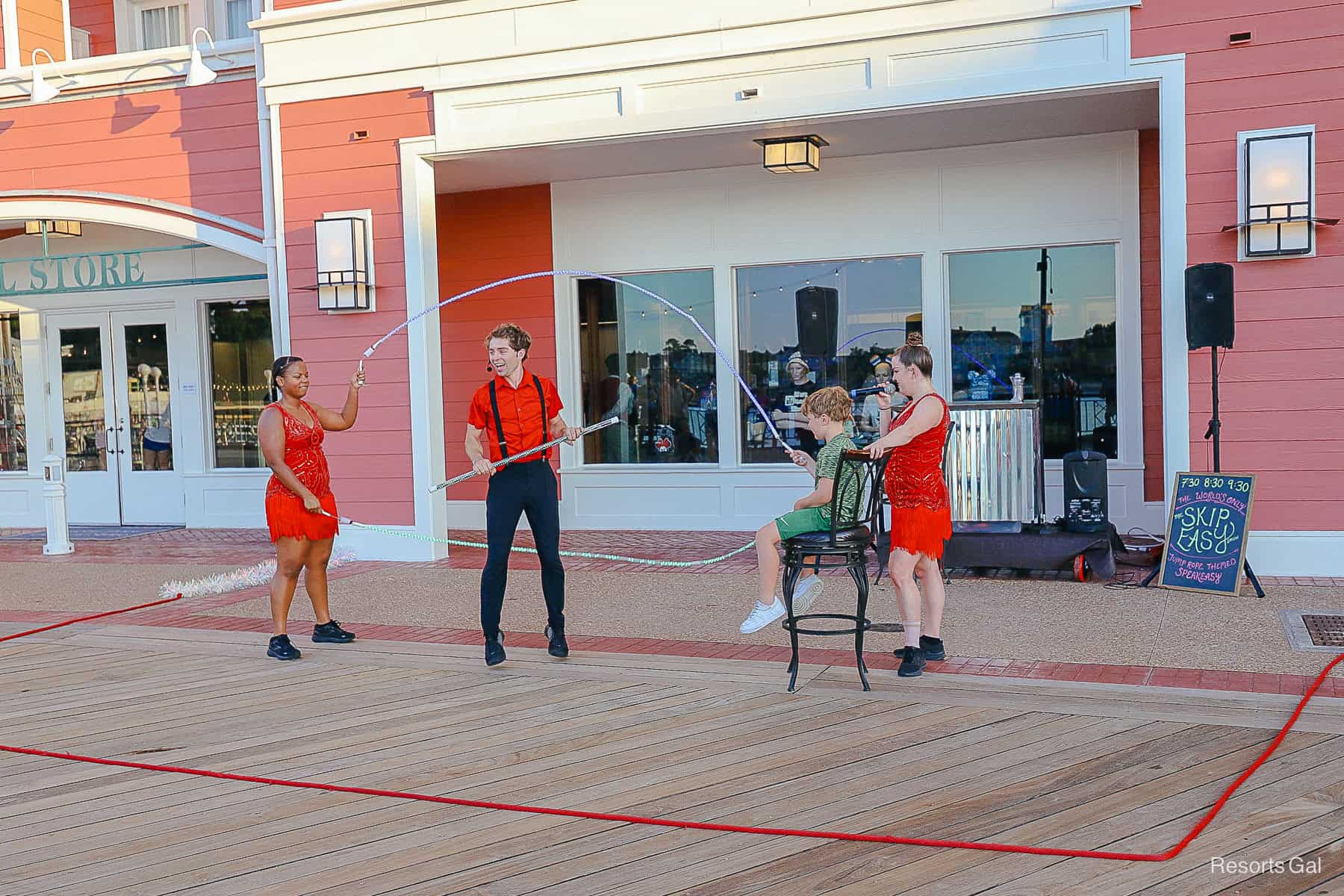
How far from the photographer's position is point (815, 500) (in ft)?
15.9

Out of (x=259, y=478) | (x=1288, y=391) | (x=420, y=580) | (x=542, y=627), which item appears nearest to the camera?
(x=542, y=627)

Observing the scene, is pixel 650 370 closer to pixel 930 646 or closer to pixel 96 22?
pixel 930 646

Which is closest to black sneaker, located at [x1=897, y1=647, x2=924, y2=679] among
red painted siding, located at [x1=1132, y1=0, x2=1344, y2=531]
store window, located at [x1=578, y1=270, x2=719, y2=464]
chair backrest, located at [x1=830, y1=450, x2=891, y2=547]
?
chair backrest, located at [x1=830, y1=450, x2=891, y2=547]

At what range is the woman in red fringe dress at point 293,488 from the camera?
5656 mm

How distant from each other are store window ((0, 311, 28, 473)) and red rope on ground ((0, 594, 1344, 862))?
8950 millimetres

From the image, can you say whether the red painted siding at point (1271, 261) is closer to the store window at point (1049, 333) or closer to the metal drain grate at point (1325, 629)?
the metal drain grate at point (1325, 629)

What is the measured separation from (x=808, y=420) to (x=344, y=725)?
7.45 ft

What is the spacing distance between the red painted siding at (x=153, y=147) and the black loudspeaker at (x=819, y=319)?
4487 mm

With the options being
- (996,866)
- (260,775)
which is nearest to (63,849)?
(260,775)

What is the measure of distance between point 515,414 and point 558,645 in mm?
1112

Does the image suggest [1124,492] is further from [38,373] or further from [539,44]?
[38,373]

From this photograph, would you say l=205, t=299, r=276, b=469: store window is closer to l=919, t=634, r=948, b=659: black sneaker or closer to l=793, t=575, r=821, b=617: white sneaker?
l=793, t=575, r=821, b=617: white sneaker

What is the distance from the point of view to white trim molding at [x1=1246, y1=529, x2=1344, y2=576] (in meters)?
7.02

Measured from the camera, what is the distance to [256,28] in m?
9.12
